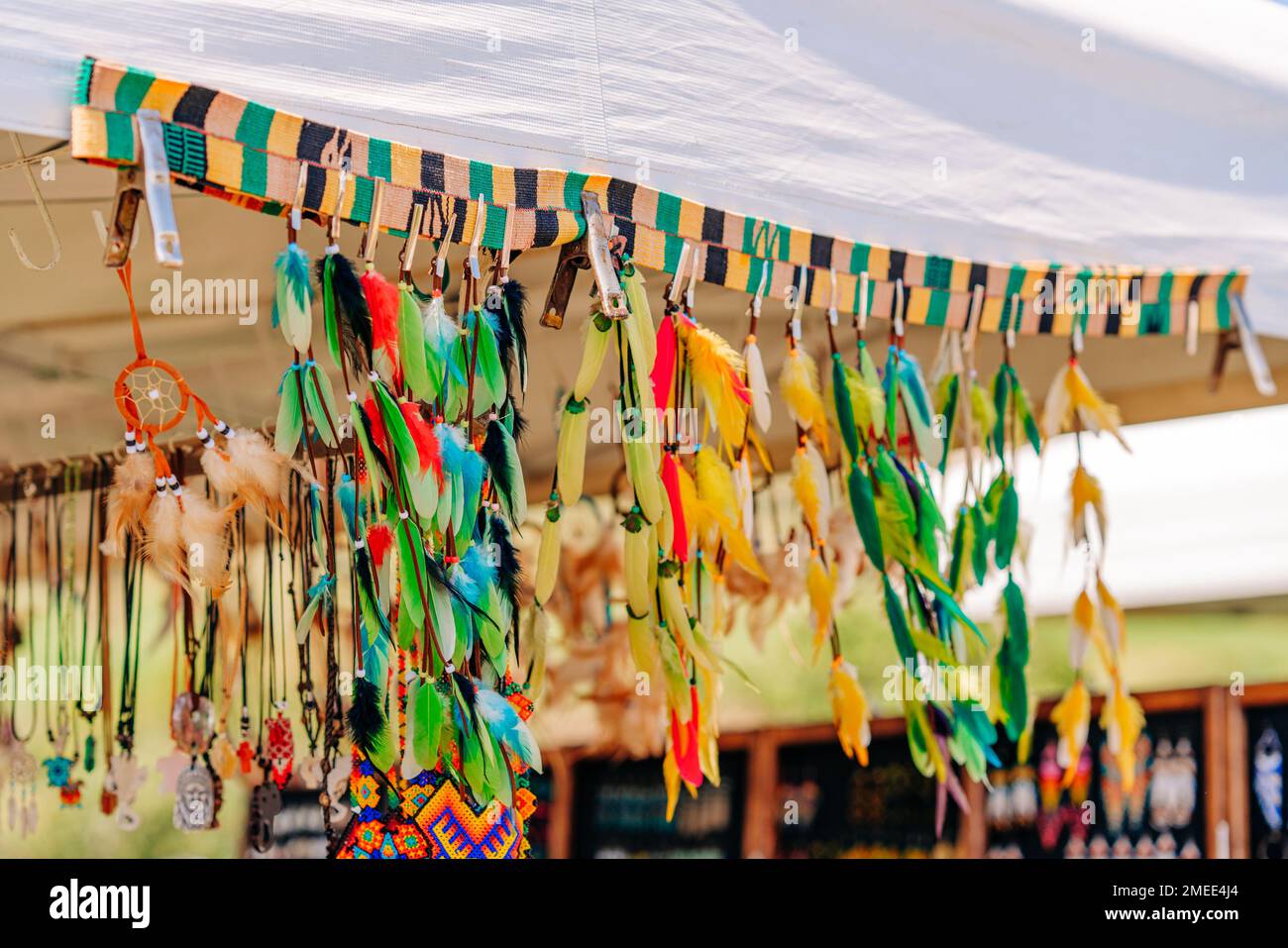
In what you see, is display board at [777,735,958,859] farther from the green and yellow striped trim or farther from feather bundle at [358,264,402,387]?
feather bundle at [358,264,402,387]

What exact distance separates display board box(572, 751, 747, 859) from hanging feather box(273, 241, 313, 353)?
→ 2.29 m

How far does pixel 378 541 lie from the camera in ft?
3.59

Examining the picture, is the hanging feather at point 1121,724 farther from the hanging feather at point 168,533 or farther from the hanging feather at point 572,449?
the hanging feather at point 168,533

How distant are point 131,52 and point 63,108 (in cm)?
8

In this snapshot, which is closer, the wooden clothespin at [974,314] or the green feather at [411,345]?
the green feather at [411,345]

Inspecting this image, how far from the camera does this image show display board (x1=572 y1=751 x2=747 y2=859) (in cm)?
317

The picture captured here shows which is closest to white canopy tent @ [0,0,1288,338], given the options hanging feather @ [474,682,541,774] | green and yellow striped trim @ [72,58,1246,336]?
green and yellow striped trim @ [72,58,1246,336]

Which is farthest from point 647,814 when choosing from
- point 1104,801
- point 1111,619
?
point 1111,619

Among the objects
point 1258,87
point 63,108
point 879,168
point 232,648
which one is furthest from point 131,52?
point 232,648

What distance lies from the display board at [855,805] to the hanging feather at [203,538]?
7.15 ft

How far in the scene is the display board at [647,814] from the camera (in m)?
3.17

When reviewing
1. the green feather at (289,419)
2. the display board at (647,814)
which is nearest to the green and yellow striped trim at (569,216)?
the green feather at (289,419)

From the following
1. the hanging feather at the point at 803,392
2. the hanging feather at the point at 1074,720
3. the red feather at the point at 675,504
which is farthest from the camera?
the hanging feather at the point at 1074,720
